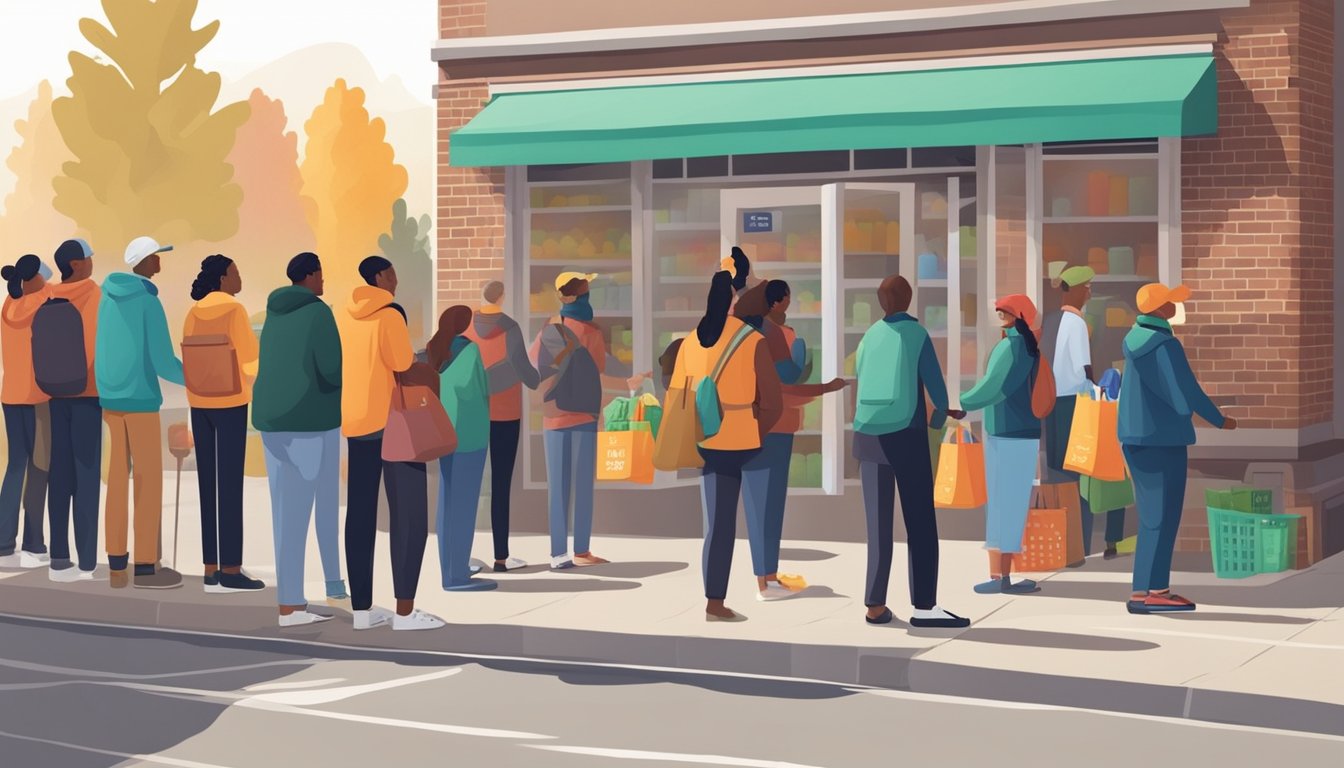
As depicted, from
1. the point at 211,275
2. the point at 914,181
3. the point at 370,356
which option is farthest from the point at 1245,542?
the point at 211,275

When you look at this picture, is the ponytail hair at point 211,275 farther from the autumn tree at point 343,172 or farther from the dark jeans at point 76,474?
the autumn tree at point 343,172

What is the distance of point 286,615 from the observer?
11.8 m

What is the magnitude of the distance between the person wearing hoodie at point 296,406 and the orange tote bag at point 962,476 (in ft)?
13.7

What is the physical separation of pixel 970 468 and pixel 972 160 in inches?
144

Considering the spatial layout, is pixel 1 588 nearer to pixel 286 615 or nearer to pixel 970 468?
pixel 286 615

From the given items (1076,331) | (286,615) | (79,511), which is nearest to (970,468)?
(1076,331)

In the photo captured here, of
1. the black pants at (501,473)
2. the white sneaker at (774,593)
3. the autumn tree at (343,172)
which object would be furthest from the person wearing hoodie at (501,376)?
the autumn tree at (343,172)

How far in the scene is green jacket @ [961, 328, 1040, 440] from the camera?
12156 mm

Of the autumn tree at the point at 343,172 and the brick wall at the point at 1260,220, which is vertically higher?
the autumn tree at the point at 343,172

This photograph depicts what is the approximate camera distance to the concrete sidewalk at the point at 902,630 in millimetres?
9742

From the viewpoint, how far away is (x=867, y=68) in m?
15.8

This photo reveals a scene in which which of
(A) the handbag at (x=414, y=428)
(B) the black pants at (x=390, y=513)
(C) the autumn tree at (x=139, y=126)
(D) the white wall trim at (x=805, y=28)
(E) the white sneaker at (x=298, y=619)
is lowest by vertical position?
(E) the white sneaker at (x=298, y=619)

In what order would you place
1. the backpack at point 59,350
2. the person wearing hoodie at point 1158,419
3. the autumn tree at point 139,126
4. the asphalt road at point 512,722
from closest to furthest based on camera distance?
the asphalt road at point 512,722 < the person wearing hoodie at point 1158,419 < the backpack at point 59,350 < the autumn tree at point 139,126

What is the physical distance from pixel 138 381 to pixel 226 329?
0.82 meters
